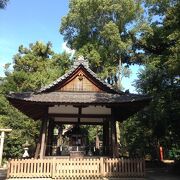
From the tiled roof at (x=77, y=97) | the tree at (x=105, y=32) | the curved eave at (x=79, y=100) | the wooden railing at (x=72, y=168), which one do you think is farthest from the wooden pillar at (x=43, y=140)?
the tree at (x=105, y=32)

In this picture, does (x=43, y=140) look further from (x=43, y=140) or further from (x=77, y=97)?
(x=77, y=97)

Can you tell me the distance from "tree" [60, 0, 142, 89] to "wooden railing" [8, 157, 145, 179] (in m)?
15.7

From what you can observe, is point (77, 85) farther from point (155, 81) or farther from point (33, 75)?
point (33, 75)

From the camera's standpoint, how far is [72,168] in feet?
42.8

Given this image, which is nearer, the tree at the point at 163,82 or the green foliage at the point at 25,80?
the tree at the point at 163,82

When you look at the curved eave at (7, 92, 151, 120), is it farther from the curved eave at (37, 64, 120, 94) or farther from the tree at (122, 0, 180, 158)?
the tree at (122, 0, 180, 158)

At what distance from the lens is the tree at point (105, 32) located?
28203mm

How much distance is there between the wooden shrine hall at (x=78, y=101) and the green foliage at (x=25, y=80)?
14269 mm

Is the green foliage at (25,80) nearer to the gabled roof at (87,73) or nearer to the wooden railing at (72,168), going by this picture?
the gabled roof at (87,73)

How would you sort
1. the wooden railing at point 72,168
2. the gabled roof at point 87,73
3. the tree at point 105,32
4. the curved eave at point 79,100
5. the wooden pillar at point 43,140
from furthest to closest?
the tree at point 105,32 < the gabled roof at point 87,73 < the wooden pillar at point 43,140 < the curved eave at point 79,100 < the wooden railing at point 72,168

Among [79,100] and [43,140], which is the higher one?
[79,100]

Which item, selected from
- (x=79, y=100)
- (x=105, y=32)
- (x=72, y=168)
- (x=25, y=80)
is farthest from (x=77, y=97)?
(x=25, y=80)

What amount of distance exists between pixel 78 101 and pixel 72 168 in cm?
314

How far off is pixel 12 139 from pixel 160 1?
19.2m
